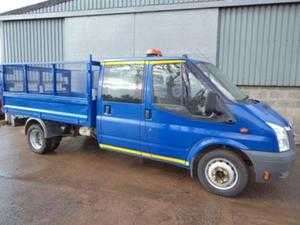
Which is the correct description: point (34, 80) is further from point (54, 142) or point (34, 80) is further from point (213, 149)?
point (213, 149)

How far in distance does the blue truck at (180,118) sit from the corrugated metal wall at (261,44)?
383 cm

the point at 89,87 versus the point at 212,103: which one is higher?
the point at 89,87

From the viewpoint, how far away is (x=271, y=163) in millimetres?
4219

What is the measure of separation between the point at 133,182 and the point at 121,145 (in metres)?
0.72

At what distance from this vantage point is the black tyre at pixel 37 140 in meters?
6.71

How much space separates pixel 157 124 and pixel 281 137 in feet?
6.22

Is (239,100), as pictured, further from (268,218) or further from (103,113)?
(103,113)

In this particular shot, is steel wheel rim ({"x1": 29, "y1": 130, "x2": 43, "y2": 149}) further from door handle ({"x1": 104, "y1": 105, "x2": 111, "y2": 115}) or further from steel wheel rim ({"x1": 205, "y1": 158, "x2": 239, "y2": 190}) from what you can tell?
steel wheel rim ({"x1": 205, "y1": 158, "x2": 239, "y2": 190})

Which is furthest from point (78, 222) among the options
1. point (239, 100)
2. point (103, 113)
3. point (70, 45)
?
point (70, 45)

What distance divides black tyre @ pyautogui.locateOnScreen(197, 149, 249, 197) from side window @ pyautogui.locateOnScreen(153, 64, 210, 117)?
2.28 ft

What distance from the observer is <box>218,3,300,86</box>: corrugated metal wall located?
8.29 meters

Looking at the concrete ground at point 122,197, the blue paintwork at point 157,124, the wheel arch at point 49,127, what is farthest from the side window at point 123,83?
the wheel arch at point 49,127

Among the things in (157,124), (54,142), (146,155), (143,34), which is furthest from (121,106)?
(143,34)

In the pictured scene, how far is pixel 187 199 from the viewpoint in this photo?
177 inches
